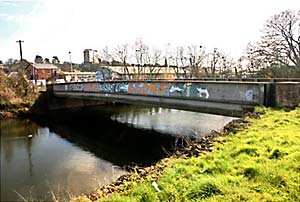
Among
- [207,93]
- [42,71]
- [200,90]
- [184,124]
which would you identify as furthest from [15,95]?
[42,71]

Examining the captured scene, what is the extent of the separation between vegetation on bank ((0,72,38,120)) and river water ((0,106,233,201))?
2.87m

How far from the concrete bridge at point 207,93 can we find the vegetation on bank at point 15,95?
11583mm

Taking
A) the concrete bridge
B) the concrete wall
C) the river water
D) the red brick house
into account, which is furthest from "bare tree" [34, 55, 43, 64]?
the concrete wall

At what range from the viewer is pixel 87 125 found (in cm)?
2762

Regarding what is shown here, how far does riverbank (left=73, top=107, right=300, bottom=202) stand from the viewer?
4410mm

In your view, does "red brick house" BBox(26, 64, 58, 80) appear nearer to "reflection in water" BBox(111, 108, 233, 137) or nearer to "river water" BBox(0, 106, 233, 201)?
"river water" BBox(0, 106, 233, 201)

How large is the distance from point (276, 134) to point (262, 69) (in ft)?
78.1

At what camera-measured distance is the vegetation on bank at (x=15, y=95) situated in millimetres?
31077

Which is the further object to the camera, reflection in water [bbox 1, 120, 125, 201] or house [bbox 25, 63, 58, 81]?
house [bbox 25, 63, 58, 81]

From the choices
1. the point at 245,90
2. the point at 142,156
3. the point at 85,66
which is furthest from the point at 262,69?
the point at 85,66

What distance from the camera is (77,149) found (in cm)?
1836

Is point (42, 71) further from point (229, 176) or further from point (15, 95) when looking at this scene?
point (229, 176)

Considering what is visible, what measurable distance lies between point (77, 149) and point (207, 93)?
32.0 ft

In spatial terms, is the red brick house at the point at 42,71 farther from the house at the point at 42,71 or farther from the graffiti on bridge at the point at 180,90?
the graffiti on bridge at the point at 180,90
